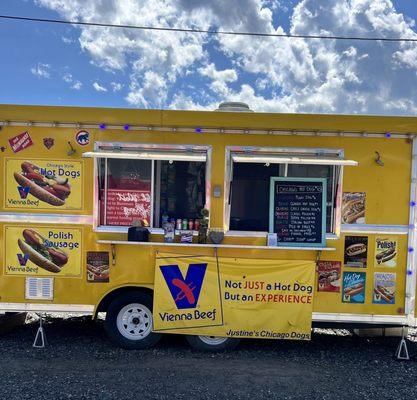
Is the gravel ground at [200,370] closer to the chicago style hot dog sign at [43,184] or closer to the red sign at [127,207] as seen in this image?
the red sign at [127,207]

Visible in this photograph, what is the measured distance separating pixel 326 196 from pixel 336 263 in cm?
76

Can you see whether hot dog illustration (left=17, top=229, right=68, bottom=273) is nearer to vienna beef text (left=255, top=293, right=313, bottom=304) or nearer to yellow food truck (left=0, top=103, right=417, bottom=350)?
yellow food truck (left=0, top=103, right=417, bottom=350)

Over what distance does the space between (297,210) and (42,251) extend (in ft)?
9.60

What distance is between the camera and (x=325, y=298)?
4.78m

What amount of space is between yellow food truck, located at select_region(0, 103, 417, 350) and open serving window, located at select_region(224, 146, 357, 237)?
0.06 ft

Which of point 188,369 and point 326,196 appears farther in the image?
point 326,196

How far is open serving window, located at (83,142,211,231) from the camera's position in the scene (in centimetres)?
486

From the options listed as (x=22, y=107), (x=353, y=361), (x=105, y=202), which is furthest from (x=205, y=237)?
(x=22, y=107)

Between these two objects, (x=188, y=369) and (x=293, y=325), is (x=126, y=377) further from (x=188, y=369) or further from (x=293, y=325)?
(x=293, y=325)

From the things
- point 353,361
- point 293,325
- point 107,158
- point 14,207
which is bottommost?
point 353,361

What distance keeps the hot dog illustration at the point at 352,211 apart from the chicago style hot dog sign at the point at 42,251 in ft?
9.76

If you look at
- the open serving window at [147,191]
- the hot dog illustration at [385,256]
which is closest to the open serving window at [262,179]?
the open serving window at [147,191]

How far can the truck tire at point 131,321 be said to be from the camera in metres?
4.84

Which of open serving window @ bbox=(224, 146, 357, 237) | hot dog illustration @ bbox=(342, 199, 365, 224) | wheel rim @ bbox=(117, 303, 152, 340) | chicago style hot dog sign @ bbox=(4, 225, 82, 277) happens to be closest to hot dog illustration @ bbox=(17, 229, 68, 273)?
chicago style hot dog sign @ bbox=(4, 225, 82, 277)
